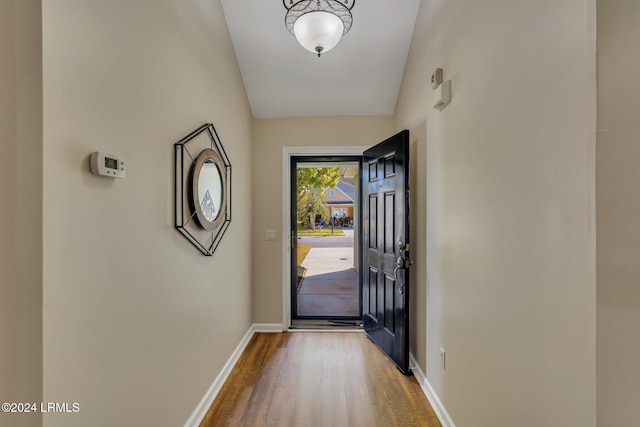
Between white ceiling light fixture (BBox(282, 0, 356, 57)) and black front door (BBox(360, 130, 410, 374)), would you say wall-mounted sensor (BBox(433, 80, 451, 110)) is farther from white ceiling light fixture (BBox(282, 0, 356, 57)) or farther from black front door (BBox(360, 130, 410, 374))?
white ceiling light fixture (BBox(282, 0, 356, 57))

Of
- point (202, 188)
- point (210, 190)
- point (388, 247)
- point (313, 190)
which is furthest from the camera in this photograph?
point (313, 190)

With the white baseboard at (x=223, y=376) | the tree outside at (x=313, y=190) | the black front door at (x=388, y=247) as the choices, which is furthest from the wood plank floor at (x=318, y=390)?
the tree outside at (x=313, y=190)

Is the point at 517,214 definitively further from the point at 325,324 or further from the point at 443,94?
the point at 325,324

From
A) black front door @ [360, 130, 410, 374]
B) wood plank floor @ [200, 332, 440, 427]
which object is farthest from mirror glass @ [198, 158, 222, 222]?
black front door @ [360, 130, 410, 374]

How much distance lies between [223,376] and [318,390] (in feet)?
2.49

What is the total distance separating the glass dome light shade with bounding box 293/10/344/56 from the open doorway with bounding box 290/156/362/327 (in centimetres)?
187

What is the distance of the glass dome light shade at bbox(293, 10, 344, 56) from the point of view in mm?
1734

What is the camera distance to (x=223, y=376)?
241cm

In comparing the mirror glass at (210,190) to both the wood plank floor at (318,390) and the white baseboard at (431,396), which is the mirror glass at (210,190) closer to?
the wood plank floor at (318,390)

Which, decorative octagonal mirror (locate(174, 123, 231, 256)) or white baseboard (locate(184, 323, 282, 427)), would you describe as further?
white baseboard (locate(184, 323, 282, 427))

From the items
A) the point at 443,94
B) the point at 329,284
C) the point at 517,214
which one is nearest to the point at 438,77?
the point at 443,94

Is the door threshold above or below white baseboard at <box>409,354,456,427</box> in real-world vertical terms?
below

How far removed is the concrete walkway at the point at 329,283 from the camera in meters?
4.02
